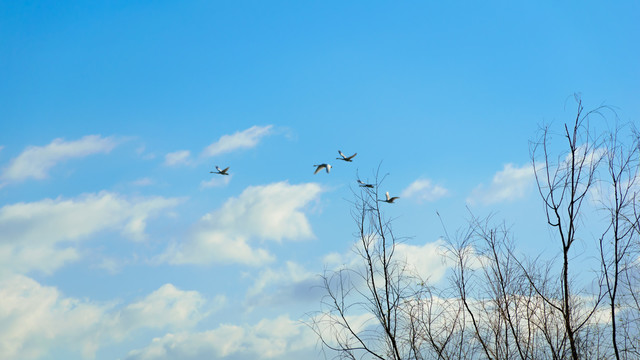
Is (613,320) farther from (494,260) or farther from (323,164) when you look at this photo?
(323,164)

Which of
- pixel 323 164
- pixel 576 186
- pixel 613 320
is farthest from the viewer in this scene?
pixel 323 164

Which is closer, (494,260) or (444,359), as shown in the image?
(444,359)

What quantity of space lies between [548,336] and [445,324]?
48.6 inches

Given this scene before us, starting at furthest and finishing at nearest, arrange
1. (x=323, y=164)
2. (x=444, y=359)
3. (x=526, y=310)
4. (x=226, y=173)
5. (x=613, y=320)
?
1. (x=226, y=173)
2. (x=323, y=164)
3. (x=526, y=310)
4. (x=444, y=359)
5. (x=613, y=320)

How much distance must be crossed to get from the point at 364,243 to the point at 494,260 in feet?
5.71

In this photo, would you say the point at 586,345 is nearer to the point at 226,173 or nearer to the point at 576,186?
the point at 576,186

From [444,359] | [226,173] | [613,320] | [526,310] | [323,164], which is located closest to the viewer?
[613,320]

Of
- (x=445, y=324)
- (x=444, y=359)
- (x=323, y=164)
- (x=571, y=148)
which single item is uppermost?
(x=323, y=164)

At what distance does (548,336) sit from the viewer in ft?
22.4

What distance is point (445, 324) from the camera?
703 centimetres

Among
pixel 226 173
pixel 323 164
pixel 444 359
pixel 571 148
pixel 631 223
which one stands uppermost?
pixel 226 173

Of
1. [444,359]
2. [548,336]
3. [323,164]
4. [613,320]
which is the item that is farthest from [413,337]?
[323,164]

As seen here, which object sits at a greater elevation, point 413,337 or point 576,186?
point 576,186

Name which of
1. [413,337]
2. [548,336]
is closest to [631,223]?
[548,336]
